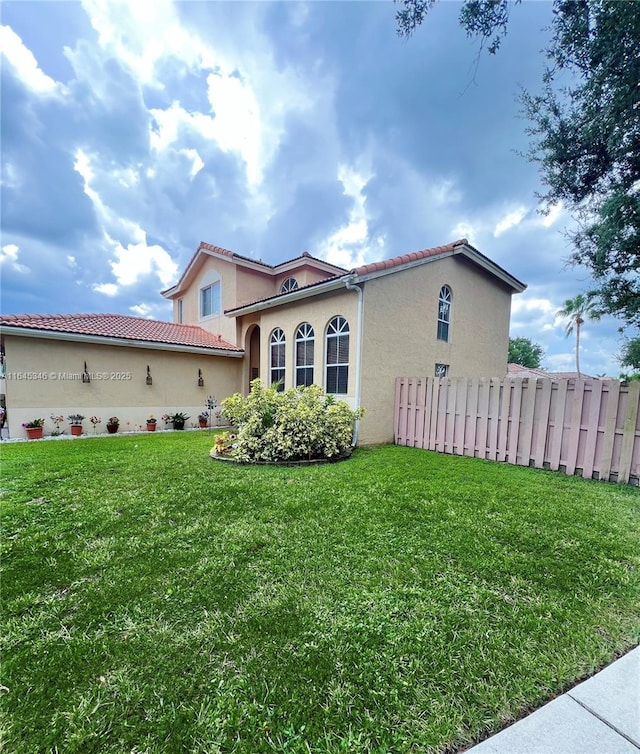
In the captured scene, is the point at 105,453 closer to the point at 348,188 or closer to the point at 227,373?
the point at 227,373

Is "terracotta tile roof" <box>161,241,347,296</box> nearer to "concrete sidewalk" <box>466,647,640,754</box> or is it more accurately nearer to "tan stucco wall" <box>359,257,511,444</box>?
"tan stucco wall" <box>359,257,511,444</box>

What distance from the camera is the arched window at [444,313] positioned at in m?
11.2

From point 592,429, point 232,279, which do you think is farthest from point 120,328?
point 592,429

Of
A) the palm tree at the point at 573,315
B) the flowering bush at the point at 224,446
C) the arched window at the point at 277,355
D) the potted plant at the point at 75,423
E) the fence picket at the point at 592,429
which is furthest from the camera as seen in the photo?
the palm tree at the point at 573,315

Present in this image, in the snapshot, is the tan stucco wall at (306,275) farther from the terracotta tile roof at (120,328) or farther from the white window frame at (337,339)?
the white window frame at (337,339)

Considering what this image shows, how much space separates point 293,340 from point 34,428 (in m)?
9.03

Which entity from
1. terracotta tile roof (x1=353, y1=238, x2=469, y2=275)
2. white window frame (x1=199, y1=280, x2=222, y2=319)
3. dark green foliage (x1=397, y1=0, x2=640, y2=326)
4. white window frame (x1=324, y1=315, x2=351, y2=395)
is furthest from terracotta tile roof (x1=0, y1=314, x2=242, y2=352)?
dark green foliage (x1=397, y1=0, x2=640, y2=326)

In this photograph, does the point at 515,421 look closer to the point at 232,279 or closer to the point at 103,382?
the point at 232,279

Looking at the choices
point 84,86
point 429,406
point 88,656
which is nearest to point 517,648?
point 88,656

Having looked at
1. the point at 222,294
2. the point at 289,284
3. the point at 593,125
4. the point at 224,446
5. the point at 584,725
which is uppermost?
the point at 593,125

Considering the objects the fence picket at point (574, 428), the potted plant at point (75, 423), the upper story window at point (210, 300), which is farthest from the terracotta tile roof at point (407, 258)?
the potted plant at point (75, 423)

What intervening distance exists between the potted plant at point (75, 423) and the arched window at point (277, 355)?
22.7ft

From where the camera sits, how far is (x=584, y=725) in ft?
5.41

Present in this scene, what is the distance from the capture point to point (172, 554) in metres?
3.27
